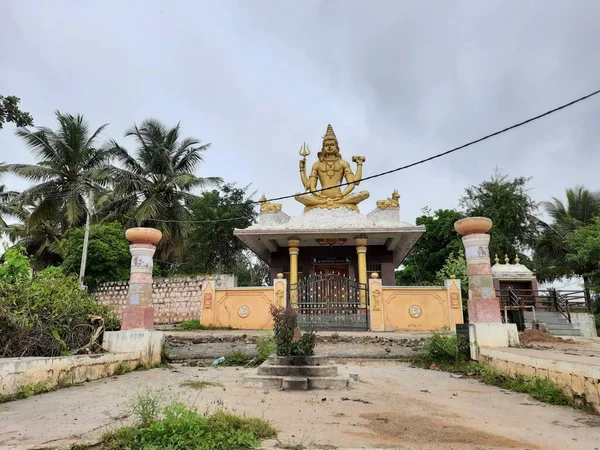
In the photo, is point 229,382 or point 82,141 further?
point 82,141

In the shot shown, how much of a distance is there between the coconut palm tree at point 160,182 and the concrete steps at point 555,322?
55.3ft

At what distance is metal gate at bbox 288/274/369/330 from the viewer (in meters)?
13.4

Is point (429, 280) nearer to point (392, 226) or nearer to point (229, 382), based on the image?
point (392, 226)

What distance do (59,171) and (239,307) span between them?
46.6 feet

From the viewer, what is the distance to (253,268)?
2948 centimetres

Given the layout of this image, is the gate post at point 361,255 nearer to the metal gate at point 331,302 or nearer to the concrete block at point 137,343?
the metal gate at point 331,302

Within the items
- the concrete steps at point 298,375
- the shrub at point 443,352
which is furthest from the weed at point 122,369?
the shrub at point 443,352

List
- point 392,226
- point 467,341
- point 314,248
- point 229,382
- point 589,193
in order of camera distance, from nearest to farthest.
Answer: point 229,382
point 467,341
point 392,226
point 314,248
point 589,193

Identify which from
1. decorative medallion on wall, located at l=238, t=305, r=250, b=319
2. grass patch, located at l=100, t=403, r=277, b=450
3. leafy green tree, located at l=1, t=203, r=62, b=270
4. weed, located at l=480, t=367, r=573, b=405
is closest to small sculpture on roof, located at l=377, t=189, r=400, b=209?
decorative medallion on wall, located at l=238, t=305, r=250, b=319

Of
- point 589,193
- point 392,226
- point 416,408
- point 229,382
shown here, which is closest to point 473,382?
point 416,408

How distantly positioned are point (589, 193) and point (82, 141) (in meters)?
30.0

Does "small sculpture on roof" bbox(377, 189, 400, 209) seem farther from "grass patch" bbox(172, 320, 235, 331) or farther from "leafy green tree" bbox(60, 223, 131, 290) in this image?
"leafy green tree" bbox(60, 223, 131, 290)

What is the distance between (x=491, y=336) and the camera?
23.3 ft

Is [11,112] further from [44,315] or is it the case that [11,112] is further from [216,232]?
[216,232]
